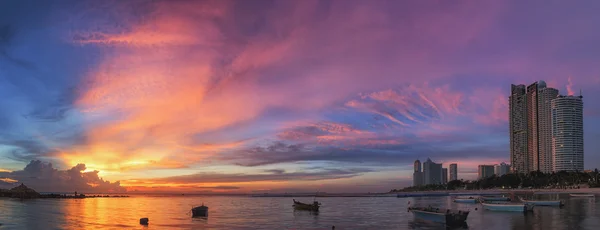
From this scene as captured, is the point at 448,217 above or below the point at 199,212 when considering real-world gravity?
above

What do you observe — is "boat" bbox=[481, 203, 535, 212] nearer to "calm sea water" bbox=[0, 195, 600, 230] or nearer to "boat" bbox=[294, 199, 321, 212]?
"calm sea water" bbox=[0, 195, 600, 230]

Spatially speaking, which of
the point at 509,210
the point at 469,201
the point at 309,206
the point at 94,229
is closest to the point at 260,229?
the point at 94,229

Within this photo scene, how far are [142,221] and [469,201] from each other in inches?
4005

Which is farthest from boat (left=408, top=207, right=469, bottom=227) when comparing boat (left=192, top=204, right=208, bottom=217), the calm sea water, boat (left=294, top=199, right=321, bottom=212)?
boat (left=192, top=204, right=208, bottom=217)

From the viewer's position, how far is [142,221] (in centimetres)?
6394

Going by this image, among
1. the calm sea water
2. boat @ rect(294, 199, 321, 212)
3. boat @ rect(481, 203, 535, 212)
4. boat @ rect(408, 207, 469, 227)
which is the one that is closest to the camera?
boat @ rect(408, 207, 469, 227)

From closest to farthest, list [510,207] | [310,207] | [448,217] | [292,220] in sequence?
[448,217] → [292,220] → [510,207] → [310,207]

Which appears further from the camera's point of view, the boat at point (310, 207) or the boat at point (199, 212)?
the boat at point (310, 207)

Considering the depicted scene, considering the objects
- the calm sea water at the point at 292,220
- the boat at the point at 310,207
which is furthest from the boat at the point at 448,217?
the boat at the point at 310,207

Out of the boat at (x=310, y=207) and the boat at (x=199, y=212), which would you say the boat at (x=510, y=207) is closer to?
the boat at (x=310, y=207)

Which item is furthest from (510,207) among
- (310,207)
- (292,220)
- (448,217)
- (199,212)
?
(199,212)

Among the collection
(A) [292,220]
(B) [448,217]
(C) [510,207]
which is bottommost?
(A) [292,220]

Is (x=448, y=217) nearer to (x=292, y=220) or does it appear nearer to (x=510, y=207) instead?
(x=292, y=220)

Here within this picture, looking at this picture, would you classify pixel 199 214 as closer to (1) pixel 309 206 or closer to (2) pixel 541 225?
(1) pixel 309 206
